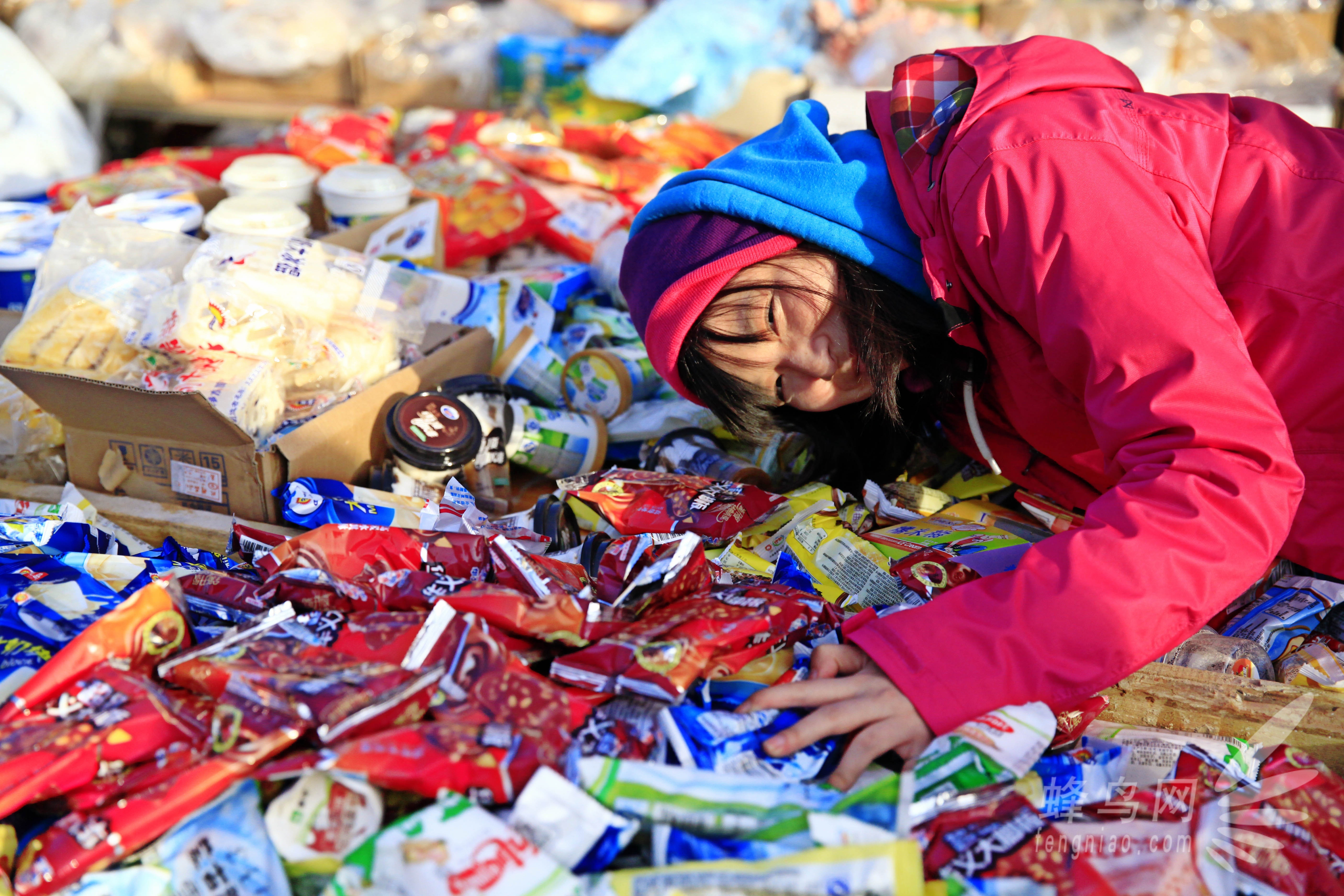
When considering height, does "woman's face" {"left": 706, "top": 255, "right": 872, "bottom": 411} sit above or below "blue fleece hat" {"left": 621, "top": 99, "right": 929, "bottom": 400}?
below

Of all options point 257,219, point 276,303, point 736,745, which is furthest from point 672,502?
point 257,219

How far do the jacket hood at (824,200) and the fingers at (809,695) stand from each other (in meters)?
0.56

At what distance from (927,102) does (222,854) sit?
119cm

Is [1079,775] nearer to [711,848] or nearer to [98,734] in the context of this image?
[711,848]

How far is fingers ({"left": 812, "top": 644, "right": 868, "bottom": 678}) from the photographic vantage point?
41.6 inches

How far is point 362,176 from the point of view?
2430 mm

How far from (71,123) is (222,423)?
109 inches

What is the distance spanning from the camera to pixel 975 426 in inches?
59.1

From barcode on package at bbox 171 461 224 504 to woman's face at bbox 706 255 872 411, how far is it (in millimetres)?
830

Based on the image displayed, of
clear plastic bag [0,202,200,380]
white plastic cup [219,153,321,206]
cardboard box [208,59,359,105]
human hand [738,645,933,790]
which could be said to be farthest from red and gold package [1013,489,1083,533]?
cardboard box [208,59,359,105]

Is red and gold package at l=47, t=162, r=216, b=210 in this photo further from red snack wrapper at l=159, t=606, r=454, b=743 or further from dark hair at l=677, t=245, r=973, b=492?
red snack wrapper at l=159, t=606, r=454, b=743

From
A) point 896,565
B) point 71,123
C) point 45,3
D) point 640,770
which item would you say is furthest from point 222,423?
point 45,3

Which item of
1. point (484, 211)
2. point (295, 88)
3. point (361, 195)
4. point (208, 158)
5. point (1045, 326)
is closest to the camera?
point (1045, 326)

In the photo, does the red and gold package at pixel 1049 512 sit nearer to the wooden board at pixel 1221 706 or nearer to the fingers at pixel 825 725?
the wooden board at pixel 1221 706
